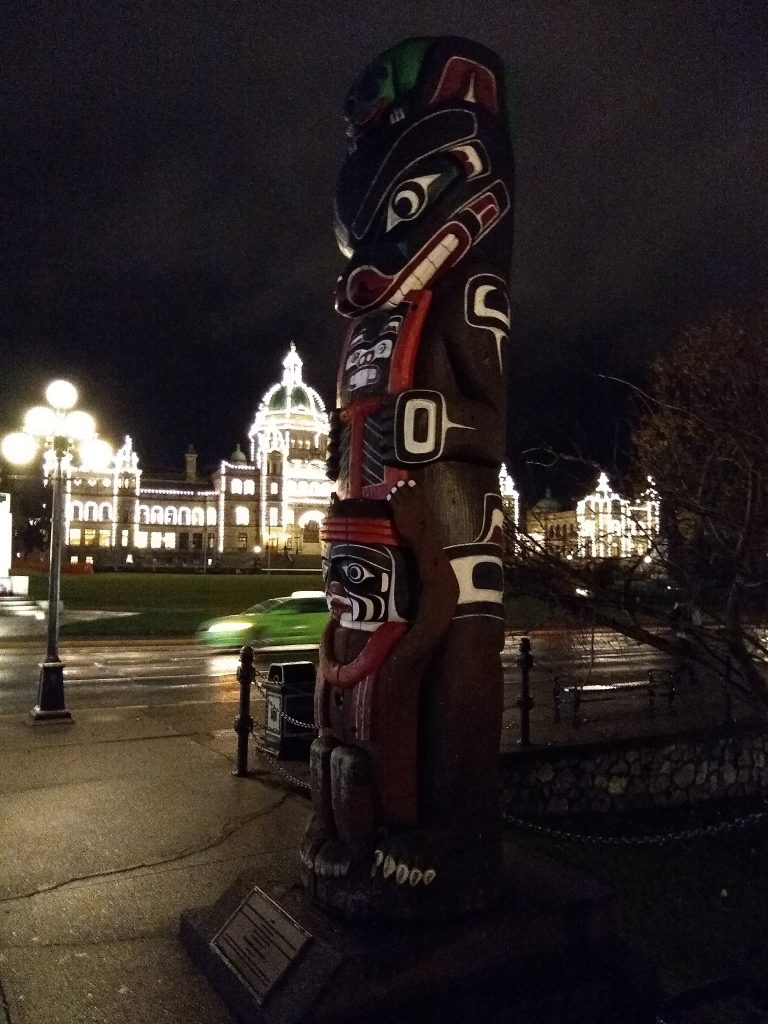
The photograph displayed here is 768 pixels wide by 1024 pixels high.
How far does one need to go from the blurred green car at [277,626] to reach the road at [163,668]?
0.52m

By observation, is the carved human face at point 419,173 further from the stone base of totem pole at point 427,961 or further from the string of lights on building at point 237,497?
the string of lights on building at point 237,497

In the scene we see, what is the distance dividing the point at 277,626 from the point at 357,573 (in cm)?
1774

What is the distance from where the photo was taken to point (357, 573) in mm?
5051

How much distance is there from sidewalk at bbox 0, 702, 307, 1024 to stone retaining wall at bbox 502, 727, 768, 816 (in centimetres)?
260

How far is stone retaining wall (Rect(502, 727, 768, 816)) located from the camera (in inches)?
368

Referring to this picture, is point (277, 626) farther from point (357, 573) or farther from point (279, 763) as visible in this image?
point (357, 573)

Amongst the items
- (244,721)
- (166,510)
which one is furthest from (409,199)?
(166,510)

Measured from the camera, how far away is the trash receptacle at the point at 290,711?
10.1 m

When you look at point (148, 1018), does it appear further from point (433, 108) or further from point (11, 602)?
point (11, 602)

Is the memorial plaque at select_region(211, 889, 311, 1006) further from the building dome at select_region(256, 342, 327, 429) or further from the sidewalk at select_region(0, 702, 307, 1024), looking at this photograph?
the building dome at select_region(256, 342, 327, 429)

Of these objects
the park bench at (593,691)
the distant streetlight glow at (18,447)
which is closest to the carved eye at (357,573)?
the park bench at (593,691)

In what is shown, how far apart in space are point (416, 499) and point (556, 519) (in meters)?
6.97

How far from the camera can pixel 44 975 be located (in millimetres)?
4906

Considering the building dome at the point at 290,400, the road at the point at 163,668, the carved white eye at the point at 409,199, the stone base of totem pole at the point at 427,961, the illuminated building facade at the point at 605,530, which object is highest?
the building dome at the point at 290,400
